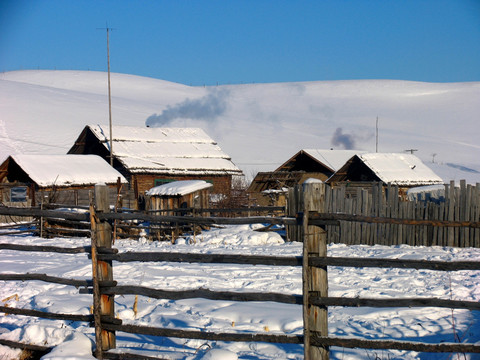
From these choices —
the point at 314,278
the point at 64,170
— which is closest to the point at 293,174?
the point at 64,170

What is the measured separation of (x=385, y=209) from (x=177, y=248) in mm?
5576

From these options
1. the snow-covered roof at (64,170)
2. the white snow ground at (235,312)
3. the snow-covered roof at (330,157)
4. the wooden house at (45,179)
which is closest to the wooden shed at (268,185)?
the snow-covered roof at (330,157)

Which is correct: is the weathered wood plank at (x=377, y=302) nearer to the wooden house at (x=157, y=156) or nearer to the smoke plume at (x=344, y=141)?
the wooden house at (x=157, y=156)

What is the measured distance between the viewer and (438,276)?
913 centimetres

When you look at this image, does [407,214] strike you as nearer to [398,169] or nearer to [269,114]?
[398,169]

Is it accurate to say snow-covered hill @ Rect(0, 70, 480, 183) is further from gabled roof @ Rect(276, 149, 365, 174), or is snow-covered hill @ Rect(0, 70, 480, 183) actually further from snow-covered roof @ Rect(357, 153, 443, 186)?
snow-covered roof @ Rect(357, 153, 443, 186)

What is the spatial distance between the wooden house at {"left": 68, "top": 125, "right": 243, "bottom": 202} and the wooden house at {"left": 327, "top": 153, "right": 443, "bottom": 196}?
7676mm

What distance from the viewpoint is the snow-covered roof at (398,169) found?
26.4 m

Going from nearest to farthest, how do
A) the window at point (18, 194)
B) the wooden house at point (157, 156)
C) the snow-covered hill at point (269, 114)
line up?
1. the window at point (18, 194)
2. the wooden house at point (157, 156)
3. the snow-covered hill at point (269, 114)

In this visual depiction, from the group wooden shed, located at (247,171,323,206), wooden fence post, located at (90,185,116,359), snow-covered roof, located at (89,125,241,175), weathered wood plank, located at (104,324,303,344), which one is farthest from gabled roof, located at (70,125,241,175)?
weathered wood plank, located at (104,324,303,344)

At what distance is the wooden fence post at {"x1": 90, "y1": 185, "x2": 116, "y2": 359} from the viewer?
4.90 m

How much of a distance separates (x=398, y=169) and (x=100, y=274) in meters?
24.5

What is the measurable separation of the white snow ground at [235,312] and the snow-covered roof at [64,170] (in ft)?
43.4

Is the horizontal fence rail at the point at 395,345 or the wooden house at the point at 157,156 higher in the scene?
the wooden house at the point at 157,156
